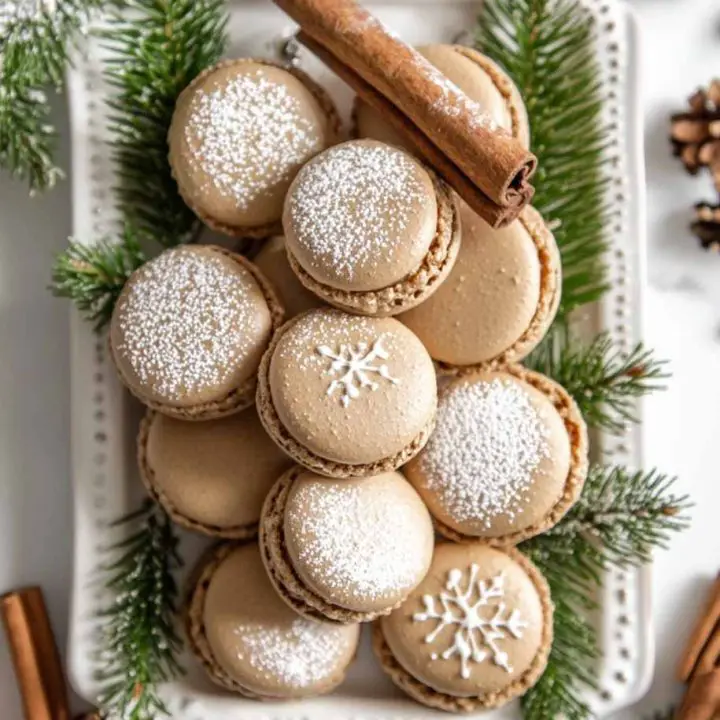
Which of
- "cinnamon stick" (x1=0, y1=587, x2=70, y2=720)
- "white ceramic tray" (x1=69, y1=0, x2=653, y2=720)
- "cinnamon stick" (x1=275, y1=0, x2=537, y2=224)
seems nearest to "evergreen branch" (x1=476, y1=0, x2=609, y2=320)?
"white ceramic tray" (x1=69, y1=0, x2=653, y2=720)

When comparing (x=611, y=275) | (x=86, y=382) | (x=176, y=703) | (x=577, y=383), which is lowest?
(x=176, y=703)

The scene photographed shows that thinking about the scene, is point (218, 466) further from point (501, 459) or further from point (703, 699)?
point (703, 699)

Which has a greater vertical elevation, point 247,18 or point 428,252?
point 247,18

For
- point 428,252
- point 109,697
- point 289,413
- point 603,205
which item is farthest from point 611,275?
point 109,697

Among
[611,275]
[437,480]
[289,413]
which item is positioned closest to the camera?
[289,413]

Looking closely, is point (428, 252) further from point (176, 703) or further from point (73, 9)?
point (176, 703)

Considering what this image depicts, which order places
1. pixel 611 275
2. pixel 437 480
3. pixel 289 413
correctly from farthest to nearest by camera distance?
pixel 611 275, pixel 437 480, pixel 289 413
